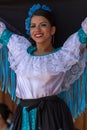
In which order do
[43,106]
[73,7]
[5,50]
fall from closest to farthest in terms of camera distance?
[43,106]
[73,7]
[5,50]

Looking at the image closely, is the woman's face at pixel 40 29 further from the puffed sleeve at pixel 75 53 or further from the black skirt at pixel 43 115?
the black skirt at pixel 43 115

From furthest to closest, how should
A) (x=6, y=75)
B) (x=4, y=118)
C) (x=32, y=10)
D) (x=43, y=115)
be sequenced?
(x=4, y=118), (x=6, y=75), (x=32, y=10), (x=43, y=115)

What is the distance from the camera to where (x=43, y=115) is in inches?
57.4

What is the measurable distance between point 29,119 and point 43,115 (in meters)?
0.06

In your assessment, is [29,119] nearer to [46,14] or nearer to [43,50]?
[43,50]

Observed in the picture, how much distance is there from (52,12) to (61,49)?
0.55 feet

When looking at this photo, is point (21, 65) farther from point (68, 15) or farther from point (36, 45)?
point (68, 15)

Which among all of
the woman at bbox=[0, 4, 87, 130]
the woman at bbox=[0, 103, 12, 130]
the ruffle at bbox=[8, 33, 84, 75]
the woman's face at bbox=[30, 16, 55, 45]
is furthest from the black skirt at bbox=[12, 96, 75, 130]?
the woman at bbox=[0, 103, 12, 130]

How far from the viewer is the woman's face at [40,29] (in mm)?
1527

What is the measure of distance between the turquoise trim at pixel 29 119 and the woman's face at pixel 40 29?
10.8 inches

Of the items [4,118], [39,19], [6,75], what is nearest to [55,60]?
[39,19]

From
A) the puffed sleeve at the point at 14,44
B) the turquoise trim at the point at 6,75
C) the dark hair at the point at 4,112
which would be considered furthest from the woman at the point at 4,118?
the puffed sleeve at the point at 14,44

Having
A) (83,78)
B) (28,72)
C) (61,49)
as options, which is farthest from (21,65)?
(83,78)

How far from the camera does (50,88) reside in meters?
1.49
